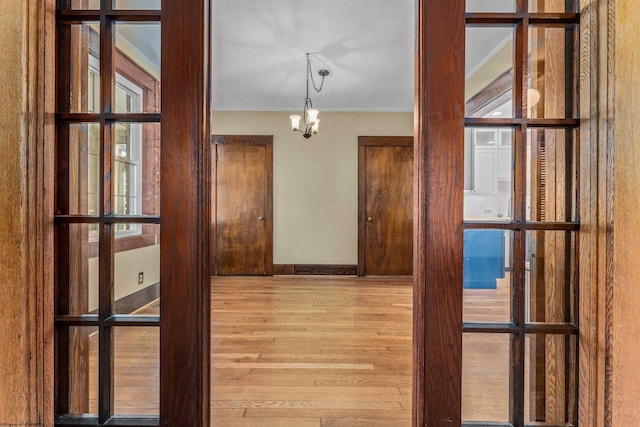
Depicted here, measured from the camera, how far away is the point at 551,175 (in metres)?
1.20

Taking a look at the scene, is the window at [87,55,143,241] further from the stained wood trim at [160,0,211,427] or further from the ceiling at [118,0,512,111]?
the ceiling at [118,0,512,111]

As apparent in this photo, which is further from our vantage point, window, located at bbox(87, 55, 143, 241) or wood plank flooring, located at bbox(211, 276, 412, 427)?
wood plank flooring, located at bbox(211, 276, 412, 427)

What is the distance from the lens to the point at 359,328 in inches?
116

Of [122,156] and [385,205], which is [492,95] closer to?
[122,156]

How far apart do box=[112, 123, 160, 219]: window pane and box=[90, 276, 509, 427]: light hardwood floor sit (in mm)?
329

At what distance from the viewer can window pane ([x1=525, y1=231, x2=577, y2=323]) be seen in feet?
3.84

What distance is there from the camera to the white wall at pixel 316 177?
5.24 m

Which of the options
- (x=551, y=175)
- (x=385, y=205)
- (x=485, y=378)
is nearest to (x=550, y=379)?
(x=485, y=378)

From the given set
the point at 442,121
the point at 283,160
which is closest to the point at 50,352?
the point at 442,121

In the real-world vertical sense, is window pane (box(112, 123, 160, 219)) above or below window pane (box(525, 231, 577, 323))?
above

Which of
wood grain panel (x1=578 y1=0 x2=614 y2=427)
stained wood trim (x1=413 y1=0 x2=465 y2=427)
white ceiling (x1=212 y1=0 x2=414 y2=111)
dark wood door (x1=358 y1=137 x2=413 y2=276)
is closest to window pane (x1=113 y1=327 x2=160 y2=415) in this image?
stained wood trim (x1=413 y1=0 x2=465 y2=427)

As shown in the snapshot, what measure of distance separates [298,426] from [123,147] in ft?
4.59

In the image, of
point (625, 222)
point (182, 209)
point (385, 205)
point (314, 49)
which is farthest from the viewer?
point (385, 205)

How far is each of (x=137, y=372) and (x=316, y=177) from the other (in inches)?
166
